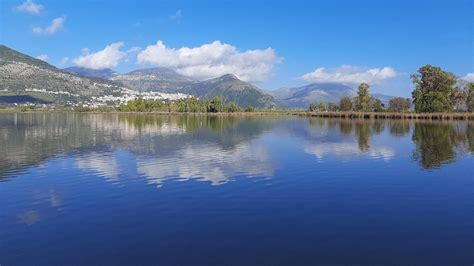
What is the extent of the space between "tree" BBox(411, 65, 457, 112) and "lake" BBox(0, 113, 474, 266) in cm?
13716

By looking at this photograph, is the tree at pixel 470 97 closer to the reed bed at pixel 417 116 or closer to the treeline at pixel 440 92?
the treeline at pixel 440 92

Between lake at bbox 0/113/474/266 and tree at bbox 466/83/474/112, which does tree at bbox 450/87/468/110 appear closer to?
tree at bbox 466/83/474/112

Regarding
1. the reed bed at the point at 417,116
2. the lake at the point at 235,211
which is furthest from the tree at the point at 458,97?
the lake at the point at 235,211

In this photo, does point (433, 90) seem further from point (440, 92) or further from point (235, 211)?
point (235, 211)

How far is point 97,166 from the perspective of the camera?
39.5 m

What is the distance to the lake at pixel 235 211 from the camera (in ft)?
55.2

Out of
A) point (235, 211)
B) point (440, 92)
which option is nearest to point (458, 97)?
point (440, 92)

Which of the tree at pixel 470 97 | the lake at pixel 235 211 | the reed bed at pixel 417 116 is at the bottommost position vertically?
the lake at pixel 235 211

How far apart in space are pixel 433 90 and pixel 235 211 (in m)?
180

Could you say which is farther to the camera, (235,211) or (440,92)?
(440,92)

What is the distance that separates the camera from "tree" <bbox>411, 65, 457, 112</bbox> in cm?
16650

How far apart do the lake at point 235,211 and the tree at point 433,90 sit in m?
137

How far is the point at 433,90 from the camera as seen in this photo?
177 m

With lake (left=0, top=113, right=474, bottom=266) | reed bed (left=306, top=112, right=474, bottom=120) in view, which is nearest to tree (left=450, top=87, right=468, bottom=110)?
reed bed (left=306, top=112, right=474, bottom=120)
